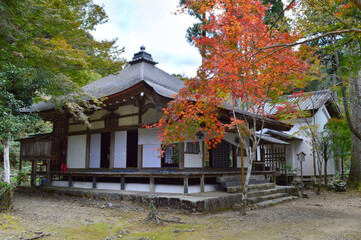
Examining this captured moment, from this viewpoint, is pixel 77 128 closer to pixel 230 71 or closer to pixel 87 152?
pixel 87 152

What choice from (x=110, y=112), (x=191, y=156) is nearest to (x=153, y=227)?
(x=191, y=156)

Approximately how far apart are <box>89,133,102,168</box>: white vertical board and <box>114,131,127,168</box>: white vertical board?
1044mm

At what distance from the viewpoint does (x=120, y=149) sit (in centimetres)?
1070

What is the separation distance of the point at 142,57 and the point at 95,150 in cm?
536

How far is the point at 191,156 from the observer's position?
382 inches

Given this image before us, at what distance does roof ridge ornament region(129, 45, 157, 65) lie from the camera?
552 inches

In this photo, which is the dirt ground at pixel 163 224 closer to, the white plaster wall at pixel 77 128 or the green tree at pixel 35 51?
the green tree at pixel 35 51

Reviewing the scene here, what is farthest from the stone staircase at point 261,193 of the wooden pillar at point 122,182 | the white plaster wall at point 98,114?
the white plaster wall at point 98,114

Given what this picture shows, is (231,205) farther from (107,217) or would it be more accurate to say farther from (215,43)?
(215,43)

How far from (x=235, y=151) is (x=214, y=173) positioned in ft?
8.97

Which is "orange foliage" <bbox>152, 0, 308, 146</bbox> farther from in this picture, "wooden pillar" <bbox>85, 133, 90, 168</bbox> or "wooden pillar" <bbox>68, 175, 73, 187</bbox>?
"wooden pillar" <bbox>68, 175, 73, 187</bbox>

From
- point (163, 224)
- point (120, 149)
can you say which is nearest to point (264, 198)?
point (163, 224)

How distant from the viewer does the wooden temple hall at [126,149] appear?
9.29 meters

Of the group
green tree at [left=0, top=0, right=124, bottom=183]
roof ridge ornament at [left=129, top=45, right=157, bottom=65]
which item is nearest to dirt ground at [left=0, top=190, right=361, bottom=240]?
green tree at [left=0, top=0, right=124, bottom=183]
